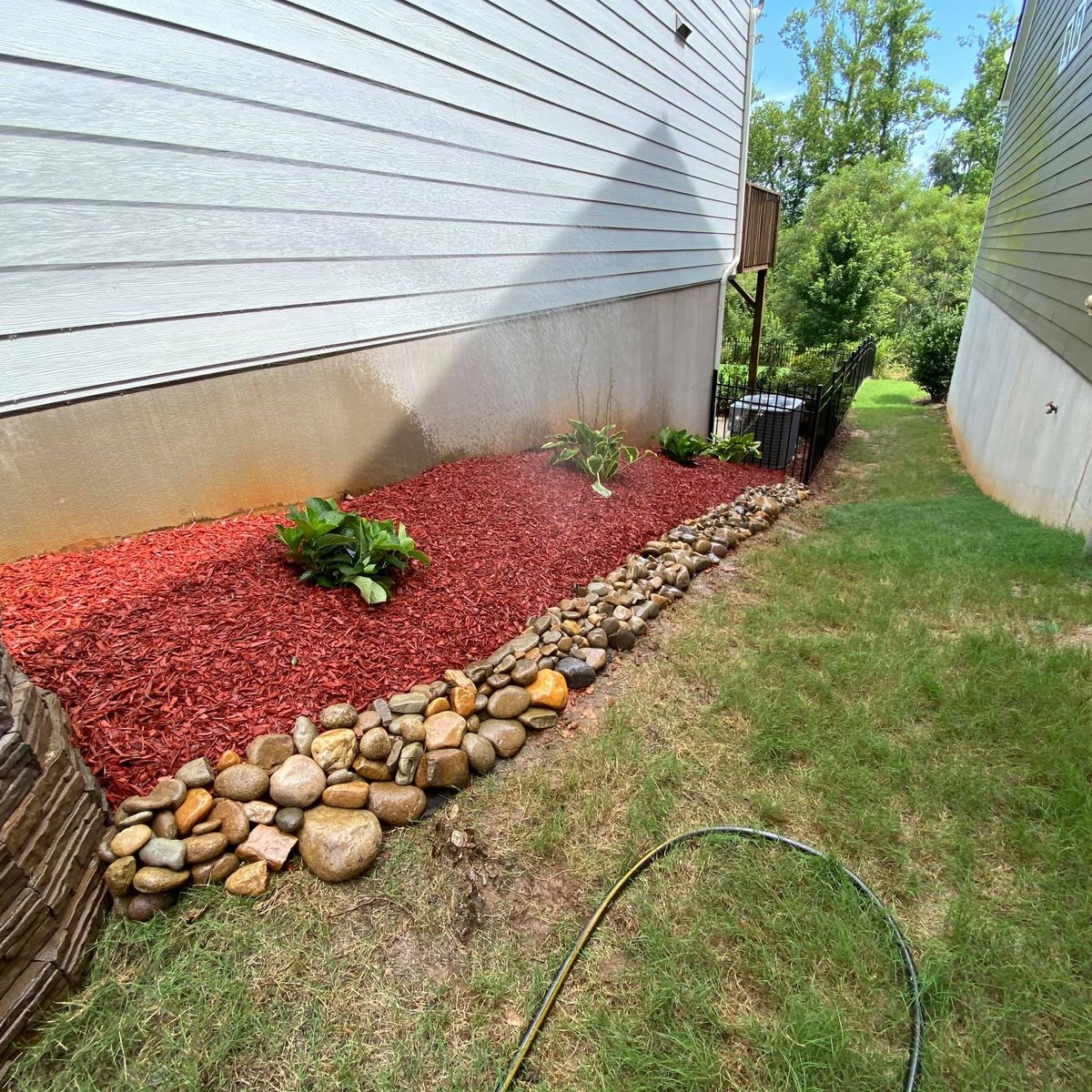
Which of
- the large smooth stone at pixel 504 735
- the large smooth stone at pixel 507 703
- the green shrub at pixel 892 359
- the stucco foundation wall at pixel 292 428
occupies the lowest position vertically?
the green shrub at pixel 892 359

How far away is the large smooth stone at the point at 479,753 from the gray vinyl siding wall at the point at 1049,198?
5.63 metres

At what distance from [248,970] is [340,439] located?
103 inches

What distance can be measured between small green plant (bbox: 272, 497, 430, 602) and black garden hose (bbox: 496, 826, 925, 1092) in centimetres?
151

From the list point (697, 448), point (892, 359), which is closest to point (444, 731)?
point (697, 448)

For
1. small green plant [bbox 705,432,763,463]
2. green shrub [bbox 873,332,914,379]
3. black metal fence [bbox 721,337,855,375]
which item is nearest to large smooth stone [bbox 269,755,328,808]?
small green plant [bbox 705,432,763,463]

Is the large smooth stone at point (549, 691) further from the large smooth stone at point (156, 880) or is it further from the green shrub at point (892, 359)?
the green shrub at point (892, 359)

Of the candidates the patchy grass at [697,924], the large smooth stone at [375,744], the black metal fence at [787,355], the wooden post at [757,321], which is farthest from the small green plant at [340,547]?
the black metal fence at [787,355]

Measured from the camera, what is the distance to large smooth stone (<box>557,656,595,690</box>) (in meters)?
2.72

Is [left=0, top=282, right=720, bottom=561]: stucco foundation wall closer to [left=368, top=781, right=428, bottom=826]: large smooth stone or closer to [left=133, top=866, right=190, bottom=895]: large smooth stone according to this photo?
[left=133, top=866, right=190, bottom=895]: large smooth stone

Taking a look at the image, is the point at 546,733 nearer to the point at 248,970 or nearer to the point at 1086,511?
the point at 248,970

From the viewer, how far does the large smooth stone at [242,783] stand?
1.83 meters

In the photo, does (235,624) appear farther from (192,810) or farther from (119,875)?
(119,875)


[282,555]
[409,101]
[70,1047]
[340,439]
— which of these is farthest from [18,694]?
[409,101]

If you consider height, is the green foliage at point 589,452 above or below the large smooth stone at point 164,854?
above
